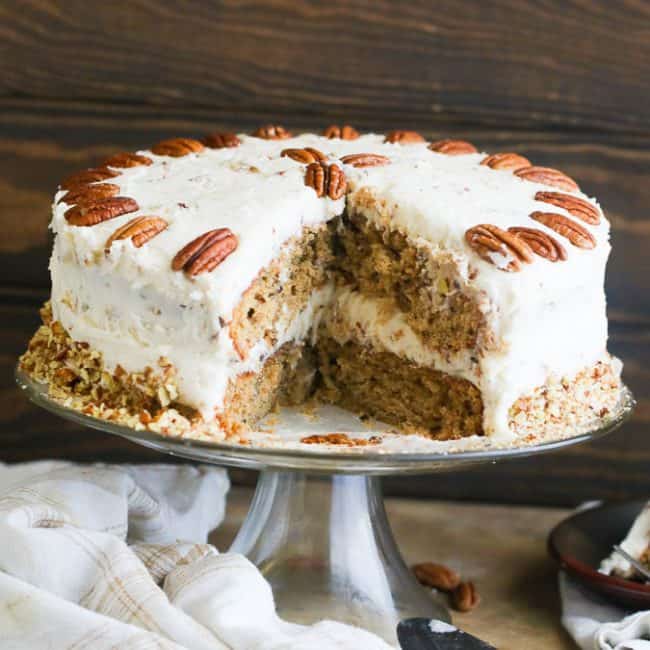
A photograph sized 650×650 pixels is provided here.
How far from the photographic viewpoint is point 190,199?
1.82 meters

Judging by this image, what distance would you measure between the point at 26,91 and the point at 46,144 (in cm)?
12

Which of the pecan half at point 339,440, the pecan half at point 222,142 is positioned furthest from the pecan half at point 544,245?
the pecan half at point 222,142

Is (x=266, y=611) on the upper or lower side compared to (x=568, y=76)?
lower

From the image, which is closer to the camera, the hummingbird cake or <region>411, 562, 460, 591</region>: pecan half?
the hummingbird cake

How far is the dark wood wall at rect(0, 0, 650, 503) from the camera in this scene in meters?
2.45

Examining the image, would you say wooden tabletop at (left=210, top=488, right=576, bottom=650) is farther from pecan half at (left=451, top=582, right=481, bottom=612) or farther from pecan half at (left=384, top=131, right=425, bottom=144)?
pecan half at (left=384, top=131, right=425, bottom=144)

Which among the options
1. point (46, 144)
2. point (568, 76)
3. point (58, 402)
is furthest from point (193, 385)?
point (568, 76)

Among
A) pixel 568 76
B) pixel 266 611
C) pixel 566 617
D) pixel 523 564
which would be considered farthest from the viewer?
pixel 568 76

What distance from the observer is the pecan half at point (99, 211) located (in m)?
1.75

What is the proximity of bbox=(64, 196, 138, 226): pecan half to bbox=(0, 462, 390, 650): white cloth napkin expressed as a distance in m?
0.45

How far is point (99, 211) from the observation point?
1.76m

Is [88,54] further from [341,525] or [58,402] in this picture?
[341,525]

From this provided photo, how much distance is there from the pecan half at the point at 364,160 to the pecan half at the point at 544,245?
1.14 feet

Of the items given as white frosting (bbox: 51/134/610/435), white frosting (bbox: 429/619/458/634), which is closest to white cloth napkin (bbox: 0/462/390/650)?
white frosting (bbox: 429/619/458/634)
